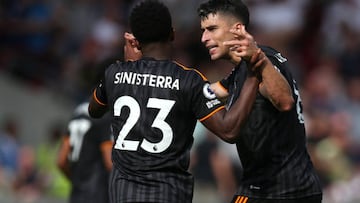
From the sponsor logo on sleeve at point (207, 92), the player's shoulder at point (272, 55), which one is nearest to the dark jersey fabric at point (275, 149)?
the player's shoulder at point (272, 55)

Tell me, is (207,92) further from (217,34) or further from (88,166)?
(88,166)

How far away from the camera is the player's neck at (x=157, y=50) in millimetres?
6051

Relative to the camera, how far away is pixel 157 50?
605cm

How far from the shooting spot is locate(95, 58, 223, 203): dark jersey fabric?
587cm

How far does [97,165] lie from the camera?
8.27m

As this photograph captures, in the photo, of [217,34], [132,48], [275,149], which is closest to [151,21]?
[132,48]

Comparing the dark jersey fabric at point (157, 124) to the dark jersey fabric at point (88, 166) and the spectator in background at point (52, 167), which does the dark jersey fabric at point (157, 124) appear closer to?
the dark jersey fabric at point (88, 166)

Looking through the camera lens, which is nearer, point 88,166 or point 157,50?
point 157,50

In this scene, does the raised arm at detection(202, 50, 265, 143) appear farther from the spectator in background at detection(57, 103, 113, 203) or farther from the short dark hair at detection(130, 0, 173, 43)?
the spectator in background at detection(57, 103, 113, 203)

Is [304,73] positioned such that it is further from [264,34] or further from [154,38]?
[154,38]

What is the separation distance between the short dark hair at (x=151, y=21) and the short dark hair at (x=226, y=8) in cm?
45

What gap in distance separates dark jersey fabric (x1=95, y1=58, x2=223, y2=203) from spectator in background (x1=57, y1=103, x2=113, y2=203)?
215cm

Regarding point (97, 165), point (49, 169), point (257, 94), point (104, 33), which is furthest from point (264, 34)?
point (257, 94)

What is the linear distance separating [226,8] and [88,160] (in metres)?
2.44
